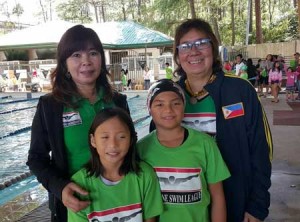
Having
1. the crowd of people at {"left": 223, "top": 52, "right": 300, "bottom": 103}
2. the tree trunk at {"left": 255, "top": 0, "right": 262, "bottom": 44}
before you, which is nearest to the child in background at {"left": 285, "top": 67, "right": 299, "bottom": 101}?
the crowd of people at {"left": 223, "top": 52, "right": 300, "bottom": 103}

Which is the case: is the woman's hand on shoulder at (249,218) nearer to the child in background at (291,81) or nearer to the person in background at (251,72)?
the child in background at (291,81)

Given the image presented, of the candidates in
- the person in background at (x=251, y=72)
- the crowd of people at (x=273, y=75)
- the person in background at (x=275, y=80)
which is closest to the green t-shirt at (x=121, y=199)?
the crowd of people at (x=273, y=75)

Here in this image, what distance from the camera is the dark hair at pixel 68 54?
2027mm

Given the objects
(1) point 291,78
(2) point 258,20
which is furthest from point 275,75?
(2) point 258,20

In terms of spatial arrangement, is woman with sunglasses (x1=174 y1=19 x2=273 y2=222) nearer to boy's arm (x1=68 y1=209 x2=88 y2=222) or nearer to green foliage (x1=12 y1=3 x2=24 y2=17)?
boy's arm (x1=68 y1=209 x2=88 y2=222)

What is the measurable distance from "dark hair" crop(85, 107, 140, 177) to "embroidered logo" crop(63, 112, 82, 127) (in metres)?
0.12

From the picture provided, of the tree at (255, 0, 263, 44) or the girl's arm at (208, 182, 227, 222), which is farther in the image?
the tree at (255, 0, 263, 44)

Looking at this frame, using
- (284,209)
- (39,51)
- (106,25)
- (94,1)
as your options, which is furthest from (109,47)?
(94,1)

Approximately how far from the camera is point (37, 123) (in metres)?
2.00

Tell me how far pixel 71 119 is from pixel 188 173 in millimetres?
703

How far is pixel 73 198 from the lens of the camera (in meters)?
1.81

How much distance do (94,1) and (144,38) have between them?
114 feet

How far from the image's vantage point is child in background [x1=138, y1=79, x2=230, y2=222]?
1956mm

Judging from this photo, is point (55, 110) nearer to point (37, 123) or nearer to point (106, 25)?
point (37, 123)
